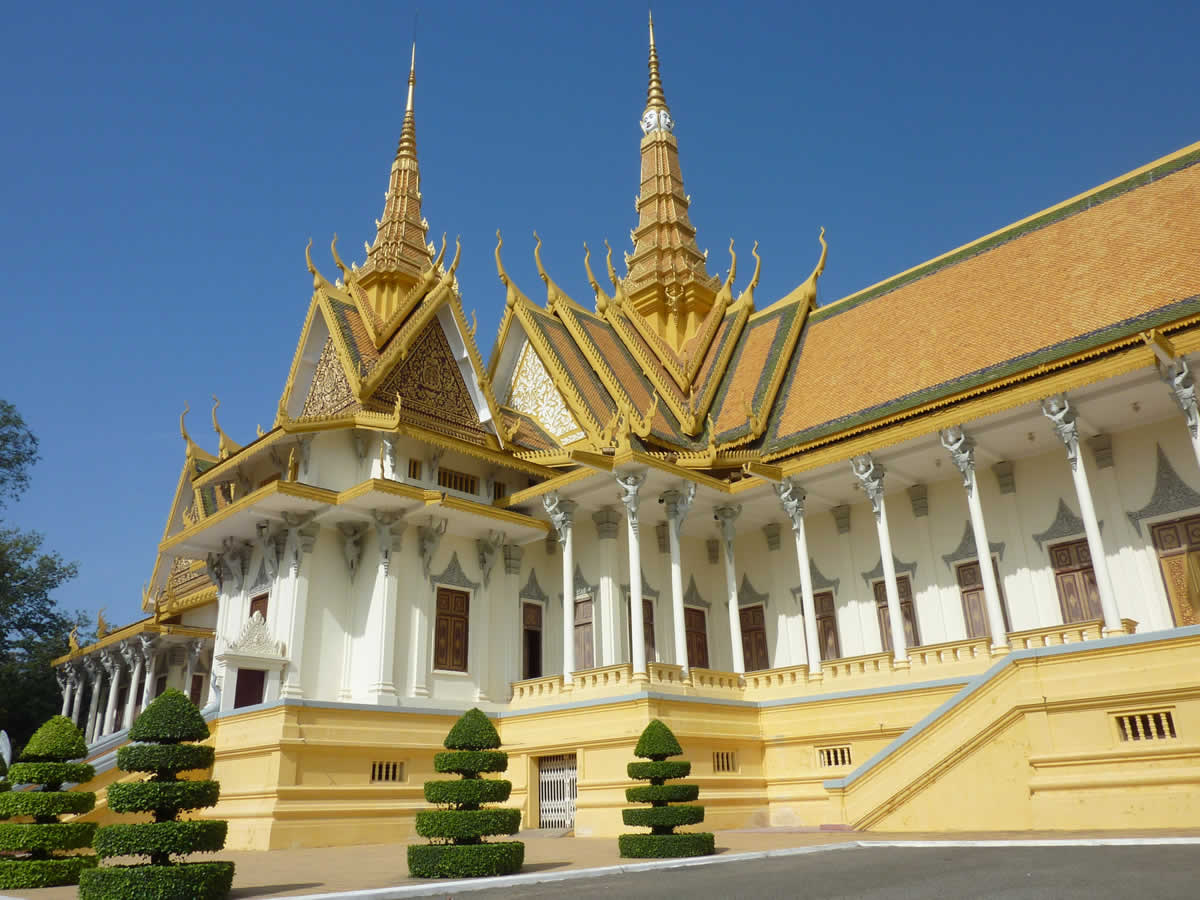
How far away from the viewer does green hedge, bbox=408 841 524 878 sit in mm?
8055

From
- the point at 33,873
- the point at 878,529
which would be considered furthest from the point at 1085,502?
the point at 33,873

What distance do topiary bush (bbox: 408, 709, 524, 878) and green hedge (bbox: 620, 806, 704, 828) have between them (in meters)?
1.31

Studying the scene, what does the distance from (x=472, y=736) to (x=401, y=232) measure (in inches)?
663

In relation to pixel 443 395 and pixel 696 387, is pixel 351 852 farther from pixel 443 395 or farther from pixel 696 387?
pixel 696 387

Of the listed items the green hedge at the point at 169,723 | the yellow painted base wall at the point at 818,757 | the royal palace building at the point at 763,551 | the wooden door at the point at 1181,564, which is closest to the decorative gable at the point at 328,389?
the royal palace building at the point at 763,551

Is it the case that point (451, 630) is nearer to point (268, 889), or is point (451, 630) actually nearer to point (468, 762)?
point (468, 762)

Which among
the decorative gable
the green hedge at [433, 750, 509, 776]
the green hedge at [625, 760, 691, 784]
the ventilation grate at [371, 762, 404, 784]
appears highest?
the decorative gable

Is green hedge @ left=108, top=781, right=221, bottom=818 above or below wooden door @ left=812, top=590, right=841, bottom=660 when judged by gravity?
below

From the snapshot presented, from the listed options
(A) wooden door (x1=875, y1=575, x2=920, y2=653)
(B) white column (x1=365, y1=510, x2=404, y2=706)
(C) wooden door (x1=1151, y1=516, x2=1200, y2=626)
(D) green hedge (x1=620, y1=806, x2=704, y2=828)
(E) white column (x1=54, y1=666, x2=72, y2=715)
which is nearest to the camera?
(D) green hedge (x1=620, y1=806, x2=704, y2=828)

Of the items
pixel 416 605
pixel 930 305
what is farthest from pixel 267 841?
pixel 930 305

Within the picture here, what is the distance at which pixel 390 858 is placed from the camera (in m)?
10.6

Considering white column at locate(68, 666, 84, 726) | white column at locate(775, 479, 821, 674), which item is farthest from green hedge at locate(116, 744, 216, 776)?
white column at locate(68, 666, 84, 726)

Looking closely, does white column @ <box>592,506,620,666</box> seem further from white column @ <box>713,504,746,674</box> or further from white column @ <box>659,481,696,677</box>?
white column @ <box>713,504,746,674</box>

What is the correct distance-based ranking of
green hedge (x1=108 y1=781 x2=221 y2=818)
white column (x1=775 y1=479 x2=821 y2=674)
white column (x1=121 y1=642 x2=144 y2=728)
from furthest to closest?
white column (x1=121 y1=642 x2=144 y2=728) → white column (x1=775 y1=479 x2=821 y2=674) → green hedge (x1=108 y1=781 x2=221 y2=818)
